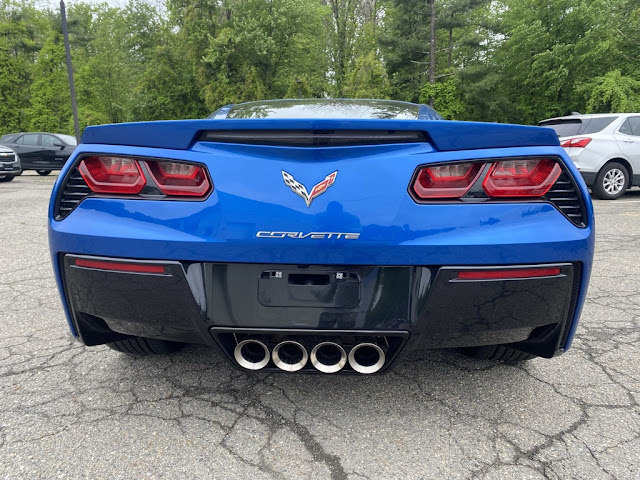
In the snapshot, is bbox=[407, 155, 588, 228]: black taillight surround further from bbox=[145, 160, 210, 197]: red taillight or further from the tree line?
the tree line

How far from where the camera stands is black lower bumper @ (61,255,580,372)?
4.87 ft

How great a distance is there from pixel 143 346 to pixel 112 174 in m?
0.90

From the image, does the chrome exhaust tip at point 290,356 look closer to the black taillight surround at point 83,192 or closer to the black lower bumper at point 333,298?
the black lower bumper at point 333,298

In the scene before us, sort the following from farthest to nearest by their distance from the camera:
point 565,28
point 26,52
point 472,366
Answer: point 26,52 < point 565,28 < point 472,366

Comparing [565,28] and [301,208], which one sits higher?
[565,28]

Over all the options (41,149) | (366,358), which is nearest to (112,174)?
(366,358)

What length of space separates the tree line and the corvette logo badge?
2206 cm

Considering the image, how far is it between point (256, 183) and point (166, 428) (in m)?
1.02

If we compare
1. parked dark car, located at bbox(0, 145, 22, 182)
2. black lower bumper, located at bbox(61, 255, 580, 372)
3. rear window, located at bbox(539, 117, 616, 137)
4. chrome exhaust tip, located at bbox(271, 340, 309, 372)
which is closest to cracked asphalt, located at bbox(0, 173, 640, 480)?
chrome exhaust tip, located at bbox(271, 340, 309, 372)

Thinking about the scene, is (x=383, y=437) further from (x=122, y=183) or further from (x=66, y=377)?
(x=66, y=377)

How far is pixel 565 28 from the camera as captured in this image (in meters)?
21.5

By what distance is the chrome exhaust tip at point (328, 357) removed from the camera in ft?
5.18

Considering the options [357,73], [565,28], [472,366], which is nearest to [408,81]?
[357,73]

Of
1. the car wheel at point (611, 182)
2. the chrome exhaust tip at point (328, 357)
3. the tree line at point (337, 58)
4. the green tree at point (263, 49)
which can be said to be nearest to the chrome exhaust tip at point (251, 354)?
the chrome exhaust tip at point (328, 357)
